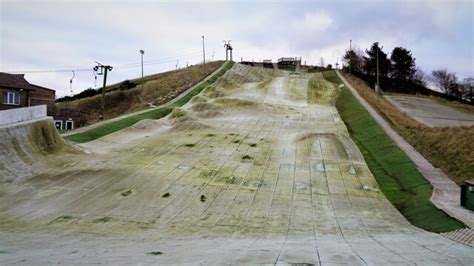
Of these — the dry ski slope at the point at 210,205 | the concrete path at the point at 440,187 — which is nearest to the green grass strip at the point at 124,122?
the dry ski slope at the point at 210,205

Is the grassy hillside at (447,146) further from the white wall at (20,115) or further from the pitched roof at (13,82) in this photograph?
the pitched roof at (13,82)

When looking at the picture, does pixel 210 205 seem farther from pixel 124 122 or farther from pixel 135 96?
pixel 135 96

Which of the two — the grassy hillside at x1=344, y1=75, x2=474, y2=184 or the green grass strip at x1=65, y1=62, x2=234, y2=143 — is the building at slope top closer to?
the green grass strip at x1=65, y1=62, x2=234, y2=143

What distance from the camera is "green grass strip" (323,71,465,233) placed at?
15.7m

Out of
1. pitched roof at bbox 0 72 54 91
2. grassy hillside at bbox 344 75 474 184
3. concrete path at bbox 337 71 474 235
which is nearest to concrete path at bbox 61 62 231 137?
pitched roof at bbox 0 72 54 91

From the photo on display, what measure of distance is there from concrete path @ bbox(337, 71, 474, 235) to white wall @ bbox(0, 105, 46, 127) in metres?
19.9

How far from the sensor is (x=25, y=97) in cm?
4016

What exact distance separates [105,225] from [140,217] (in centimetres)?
140

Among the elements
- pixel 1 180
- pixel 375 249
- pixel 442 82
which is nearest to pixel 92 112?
pixel 1 180

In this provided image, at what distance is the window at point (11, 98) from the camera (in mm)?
38128

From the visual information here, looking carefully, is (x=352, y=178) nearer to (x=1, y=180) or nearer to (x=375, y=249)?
(x=375, y=249)

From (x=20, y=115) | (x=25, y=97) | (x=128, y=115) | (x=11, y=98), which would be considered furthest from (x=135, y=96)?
(x=20, y=115)

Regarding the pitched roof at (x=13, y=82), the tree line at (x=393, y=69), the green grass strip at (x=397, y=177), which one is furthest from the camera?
the tree line at (x=393, y=69)

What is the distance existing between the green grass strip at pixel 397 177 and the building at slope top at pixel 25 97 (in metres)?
27.7
